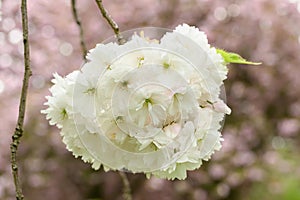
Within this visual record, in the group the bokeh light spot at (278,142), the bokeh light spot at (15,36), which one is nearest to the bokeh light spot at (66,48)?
the bokeh light spot at (15,36)

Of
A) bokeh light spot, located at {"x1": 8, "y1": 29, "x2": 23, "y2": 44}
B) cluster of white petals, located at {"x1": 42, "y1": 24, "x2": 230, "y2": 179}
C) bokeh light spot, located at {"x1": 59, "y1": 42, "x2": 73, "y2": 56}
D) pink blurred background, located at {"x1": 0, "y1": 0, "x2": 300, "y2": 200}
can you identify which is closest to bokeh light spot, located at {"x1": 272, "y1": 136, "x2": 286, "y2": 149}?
pink blurred background, located at {"x1": 0, "y1": 0, "x2": 300, "y2": 200}

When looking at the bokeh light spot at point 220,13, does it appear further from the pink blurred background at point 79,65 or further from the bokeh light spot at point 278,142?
the bokeh light spot at point 278,142

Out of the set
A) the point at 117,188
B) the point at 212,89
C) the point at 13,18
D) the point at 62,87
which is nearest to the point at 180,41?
the point at 212,89

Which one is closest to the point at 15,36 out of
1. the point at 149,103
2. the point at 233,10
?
the point at 233,10

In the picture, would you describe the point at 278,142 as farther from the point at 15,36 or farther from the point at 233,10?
the point at 15,36

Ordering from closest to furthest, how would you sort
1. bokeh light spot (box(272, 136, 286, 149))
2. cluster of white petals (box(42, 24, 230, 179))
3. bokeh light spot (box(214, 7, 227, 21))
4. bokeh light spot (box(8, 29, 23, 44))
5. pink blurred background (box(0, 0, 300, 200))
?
cluster of white petals (box(42, 24, 230, 179))
bokeh light spot (box(8, 29, 23, 44))
pink blurred background (box(0, 0, 300, 200))
bokeh light spot (box(214, 7, 227, 21))
bokeh light spot (box(272, 136, 286, 149))

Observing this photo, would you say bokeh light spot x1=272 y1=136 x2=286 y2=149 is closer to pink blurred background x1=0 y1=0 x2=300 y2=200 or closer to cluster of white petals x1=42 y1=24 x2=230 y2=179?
pink blurred background x1=0 y1=0 x2=300 y2=200
